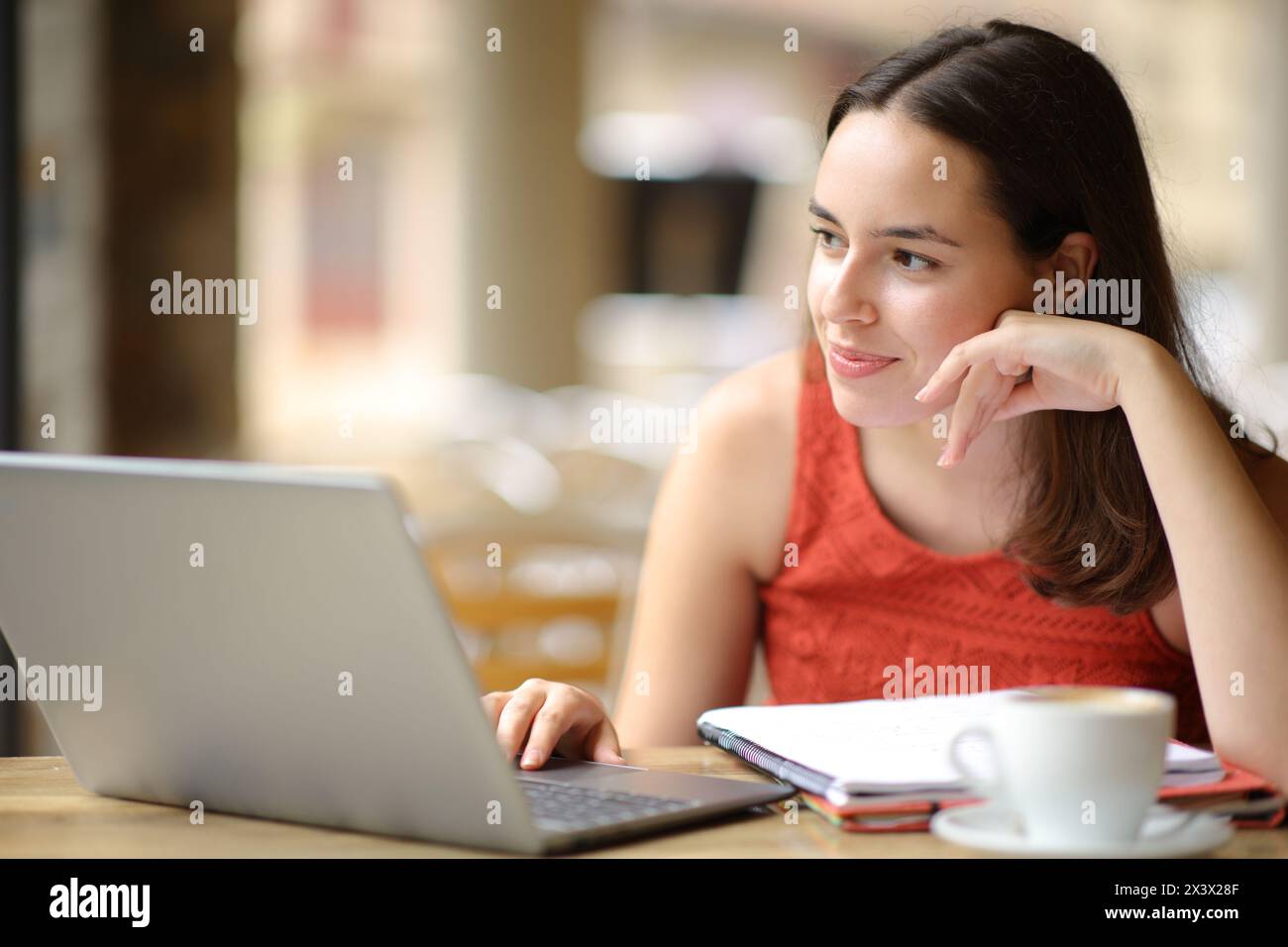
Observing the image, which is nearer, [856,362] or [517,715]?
[517,715]

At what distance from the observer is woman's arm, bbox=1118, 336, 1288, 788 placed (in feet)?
3.58

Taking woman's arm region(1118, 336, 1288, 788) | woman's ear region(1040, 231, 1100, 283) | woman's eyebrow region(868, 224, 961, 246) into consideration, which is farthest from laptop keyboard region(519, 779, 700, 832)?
woman's ear region(1040, 231, 1100, 283)

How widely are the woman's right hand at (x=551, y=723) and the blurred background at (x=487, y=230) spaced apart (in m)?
0.29

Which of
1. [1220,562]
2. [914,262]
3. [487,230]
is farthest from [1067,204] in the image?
[487,230]

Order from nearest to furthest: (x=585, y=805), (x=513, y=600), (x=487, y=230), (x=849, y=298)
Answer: (x=585, y=805) → (x=849, y=298) → (x=513, y=600) → (x=487, y=230)

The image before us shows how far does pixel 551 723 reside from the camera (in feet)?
3.40

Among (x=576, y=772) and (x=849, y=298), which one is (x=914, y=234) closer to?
(x=849, y=298)

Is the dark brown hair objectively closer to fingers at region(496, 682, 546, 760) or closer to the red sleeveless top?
the red sleeveless top

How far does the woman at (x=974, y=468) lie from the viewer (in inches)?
45.2

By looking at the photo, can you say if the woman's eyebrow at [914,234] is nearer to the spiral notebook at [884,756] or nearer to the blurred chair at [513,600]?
the spiral notebook at [884,756]

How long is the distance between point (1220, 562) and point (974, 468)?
40 centimetres

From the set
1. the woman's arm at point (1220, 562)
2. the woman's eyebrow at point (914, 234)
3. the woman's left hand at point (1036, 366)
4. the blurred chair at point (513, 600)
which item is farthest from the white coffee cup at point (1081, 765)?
the blurred chair at point (513, 600)
